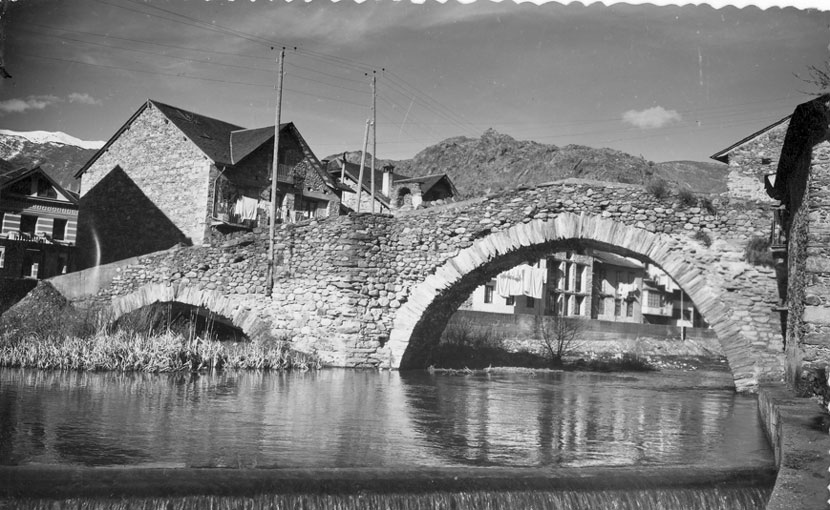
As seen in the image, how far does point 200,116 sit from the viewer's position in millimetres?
30250

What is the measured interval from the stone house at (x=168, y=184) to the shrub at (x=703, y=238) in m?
18.2

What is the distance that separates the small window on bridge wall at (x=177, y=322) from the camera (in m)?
15.5

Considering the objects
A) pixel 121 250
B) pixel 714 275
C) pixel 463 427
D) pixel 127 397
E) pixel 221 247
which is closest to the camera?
pixel 463 427

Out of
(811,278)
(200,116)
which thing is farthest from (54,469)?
(200,116)

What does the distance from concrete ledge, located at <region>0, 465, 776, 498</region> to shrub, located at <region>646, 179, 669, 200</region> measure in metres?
8.01

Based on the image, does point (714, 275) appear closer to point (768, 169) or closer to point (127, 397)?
point (768, 169)

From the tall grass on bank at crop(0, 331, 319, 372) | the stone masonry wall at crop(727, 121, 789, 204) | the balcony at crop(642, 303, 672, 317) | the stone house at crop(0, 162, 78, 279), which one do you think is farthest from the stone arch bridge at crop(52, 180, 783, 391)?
the balcony at crop(642, 303, 672, 317)

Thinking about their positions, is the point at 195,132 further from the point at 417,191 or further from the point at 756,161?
the point at 756,161

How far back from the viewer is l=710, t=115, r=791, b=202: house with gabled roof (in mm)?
19297

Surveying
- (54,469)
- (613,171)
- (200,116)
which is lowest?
(54,469)

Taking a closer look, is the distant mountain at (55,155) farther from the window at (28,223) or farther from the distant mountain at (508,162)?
the distant mountain at (508,162)

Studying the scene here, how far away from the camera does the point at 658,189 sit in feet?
43.9

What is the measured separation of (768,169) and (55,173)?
26.6m

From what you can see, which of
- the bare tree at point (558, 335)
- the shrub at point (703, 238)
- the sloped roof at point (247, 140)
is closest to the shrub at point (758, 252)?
the shrub at point (703, 238)
